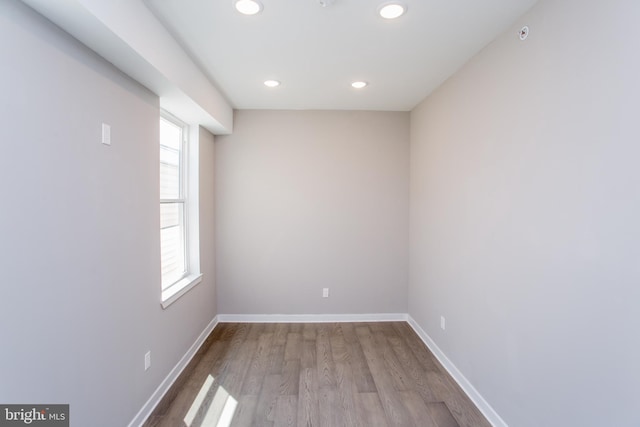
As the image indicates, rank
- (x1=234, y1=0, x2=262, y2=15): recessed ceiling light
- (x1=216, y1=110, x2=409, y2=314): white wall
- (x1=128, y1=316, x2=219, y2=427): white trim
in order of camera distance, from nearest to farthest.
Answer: (x1=234, y1=0, x2=262, y2=15): recessed ceiling light → (x1=128, y1=316, x2=219, y2=427): white trim → (x1=216, y1=110, x2=409, y2=314): white wall

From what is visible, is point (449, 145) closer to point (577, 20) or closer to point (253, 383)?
point (577, 20)

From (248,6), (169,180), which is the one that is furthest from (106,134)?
(169,180)

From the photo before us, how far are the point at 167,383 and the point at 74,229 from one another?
1.52 meters

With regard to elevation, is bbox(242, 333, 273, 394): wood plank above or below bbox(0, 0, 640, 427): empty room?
below

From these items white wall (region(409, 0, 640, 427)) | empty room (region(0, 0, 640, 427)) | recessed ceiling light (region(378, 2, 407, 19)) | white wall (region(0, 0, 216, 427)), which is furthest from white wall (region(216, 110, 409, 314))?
recessed ceiling light (region(378, 2, 407, 19))

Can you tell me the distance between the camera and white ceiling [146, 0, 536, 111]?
1.70 metres

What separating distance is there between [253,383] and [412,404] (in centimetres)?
121

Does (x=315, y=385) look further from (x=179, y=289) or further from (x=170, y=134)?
(x=170, y=134)

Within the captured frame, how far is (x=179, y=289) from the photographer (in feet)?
8.72

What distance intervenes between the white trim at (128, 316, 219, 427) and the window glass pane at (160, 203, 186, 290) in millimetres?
656

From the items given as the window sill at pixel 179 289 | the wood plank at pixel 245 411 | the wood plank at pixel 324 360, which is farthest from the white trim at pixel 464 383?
the window sill at pixel 179 289

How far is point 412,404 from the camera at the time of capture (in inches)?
86.7

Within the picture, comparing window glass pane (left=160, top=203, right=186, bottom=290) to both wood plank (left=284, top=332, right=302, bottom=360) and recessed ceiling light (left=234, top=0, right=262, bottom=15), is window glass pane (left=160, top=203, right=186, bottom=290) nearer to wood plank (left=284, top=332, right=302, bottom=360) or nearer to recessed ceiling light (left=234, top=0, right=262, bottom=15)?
wood plank (left=284, top=332, right=302, bottom=360)

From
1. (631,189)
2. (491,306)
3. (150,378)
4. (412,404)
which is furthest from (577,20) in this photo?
(150,378)
